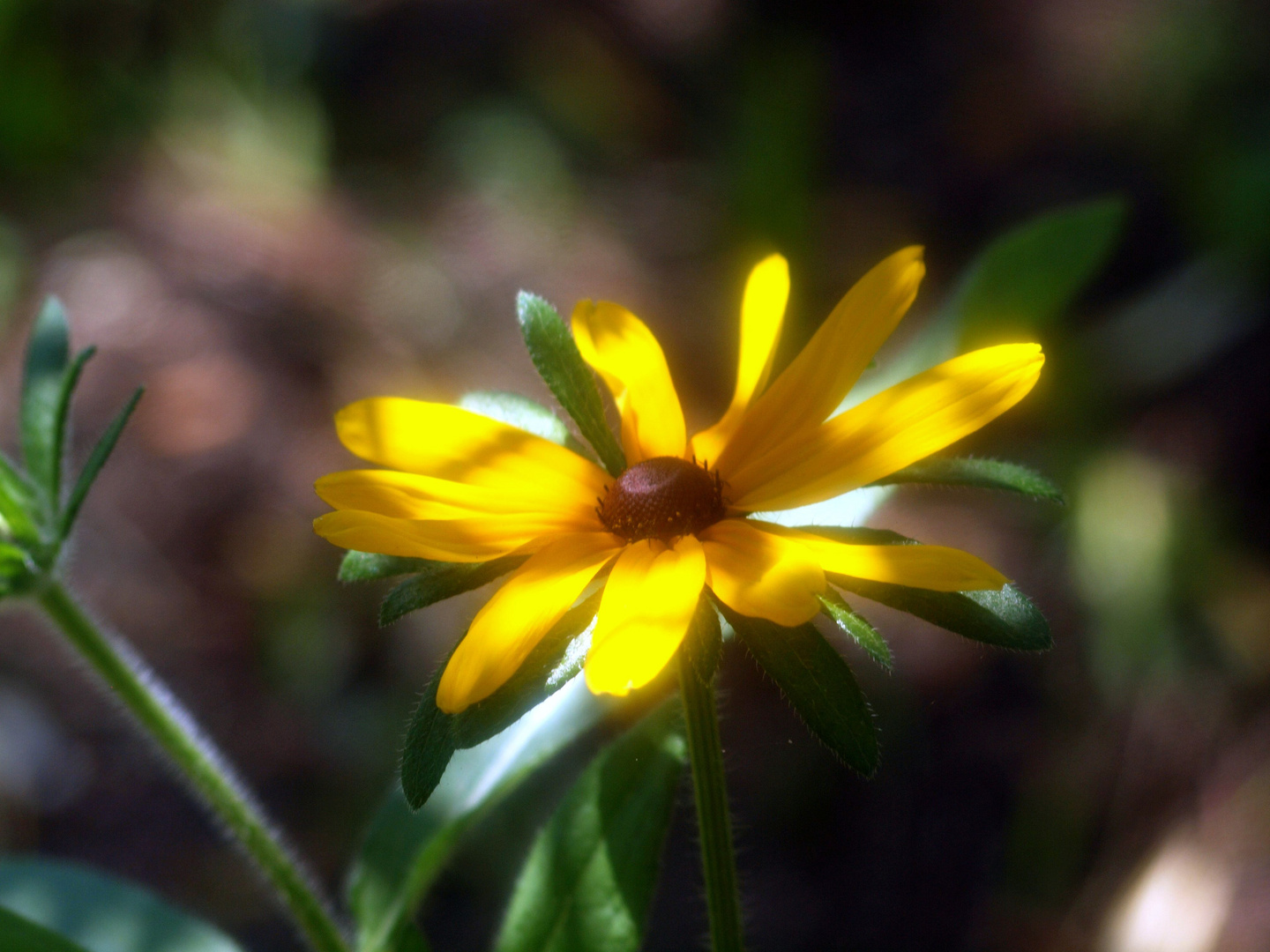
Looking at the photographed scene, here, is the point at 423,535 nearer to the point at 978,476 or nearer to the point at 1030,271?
the point at 978,476

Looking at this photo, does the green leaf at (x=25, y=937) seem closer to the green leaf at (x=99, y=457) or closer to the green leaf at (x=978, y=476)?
the green leaf at (x=99, y=457)

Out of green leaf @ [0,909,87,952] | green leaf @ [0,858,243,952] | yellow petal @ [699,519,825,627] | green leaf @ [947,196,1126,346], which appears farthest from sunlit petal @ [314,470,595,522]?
green leaf @ [0,858,243,952]

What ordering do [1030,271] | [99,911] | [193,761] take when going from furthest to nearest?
[99,911] → [1030,271] → [193,761]

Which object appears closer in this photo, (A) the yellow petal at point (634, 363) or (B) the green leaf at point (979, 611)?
(B) the green leaf at point (979, 611)

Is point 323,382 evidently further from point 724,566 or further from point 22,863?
point 724,566

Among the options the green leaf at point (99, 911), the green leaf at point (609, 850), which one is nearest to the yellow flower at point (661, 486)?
the green leaf at point (609, 850)

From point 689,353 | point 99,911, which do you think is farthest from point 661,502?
point 689,353

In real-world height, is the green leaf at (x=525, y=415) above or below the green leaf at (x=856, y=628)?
above

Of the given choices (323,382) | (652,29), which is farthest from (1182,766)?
(652,29)
